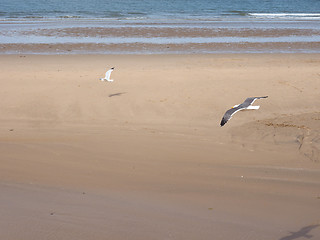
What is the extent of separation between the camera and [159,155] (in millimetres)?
5742

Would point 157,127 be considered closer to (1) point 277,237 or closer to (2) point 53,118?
(2) point 53,118

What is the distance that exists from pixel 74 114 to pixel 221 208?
146 inches

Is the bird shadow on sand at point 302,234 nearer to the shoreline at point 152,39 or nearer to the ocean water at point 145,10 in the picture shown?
the shoreline at point 152,39

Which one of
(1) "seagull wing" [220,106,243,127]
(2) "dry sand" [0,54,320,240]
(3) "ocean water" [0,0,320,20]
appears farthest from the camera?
(3) "ocean water" [0,0,320,20]

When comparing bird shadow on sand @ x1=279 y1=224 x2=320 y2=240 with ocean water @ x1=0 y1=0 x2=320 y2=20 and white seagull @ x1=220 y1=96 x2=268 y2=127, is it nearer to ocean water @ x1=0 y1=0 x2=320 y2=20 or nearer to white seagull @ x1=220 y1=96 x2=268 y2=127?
white seagull @ x1=220 y1=96 x2=268 y2=127

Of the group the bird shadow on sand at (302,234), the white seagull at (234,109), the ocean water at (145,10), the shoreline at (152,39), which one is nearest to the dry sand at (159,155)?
the bird shadow on sand at (302,234)

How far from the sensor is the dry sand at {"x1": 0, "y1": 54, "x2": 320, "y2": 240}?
13.4ft

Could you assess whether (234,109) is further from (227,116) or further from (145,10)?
(145,10)

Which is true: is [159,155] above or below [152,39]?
above

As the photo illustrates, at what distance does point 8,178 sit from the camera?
5.02 meters

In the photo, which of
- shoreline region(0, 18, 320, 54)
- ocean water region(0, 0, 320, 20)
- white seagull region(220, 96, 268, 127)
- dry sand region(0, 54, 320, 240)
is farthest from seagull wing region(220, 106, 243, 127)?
ocean water region(0, 0, 320, 20)

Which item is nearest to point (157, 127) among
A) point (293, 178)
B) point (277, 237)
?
point (293, 178)

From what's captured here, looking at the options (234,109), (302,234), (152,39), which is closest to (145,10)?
(152,39)

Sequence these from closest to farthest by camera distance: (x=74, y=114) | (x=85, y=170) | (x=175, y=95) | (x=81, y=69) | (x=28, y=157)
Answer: (x=85, y=170) → (x=28, y=157) → (x=74, y=114) → (x=175, y=95) → (x=81, y=69)
